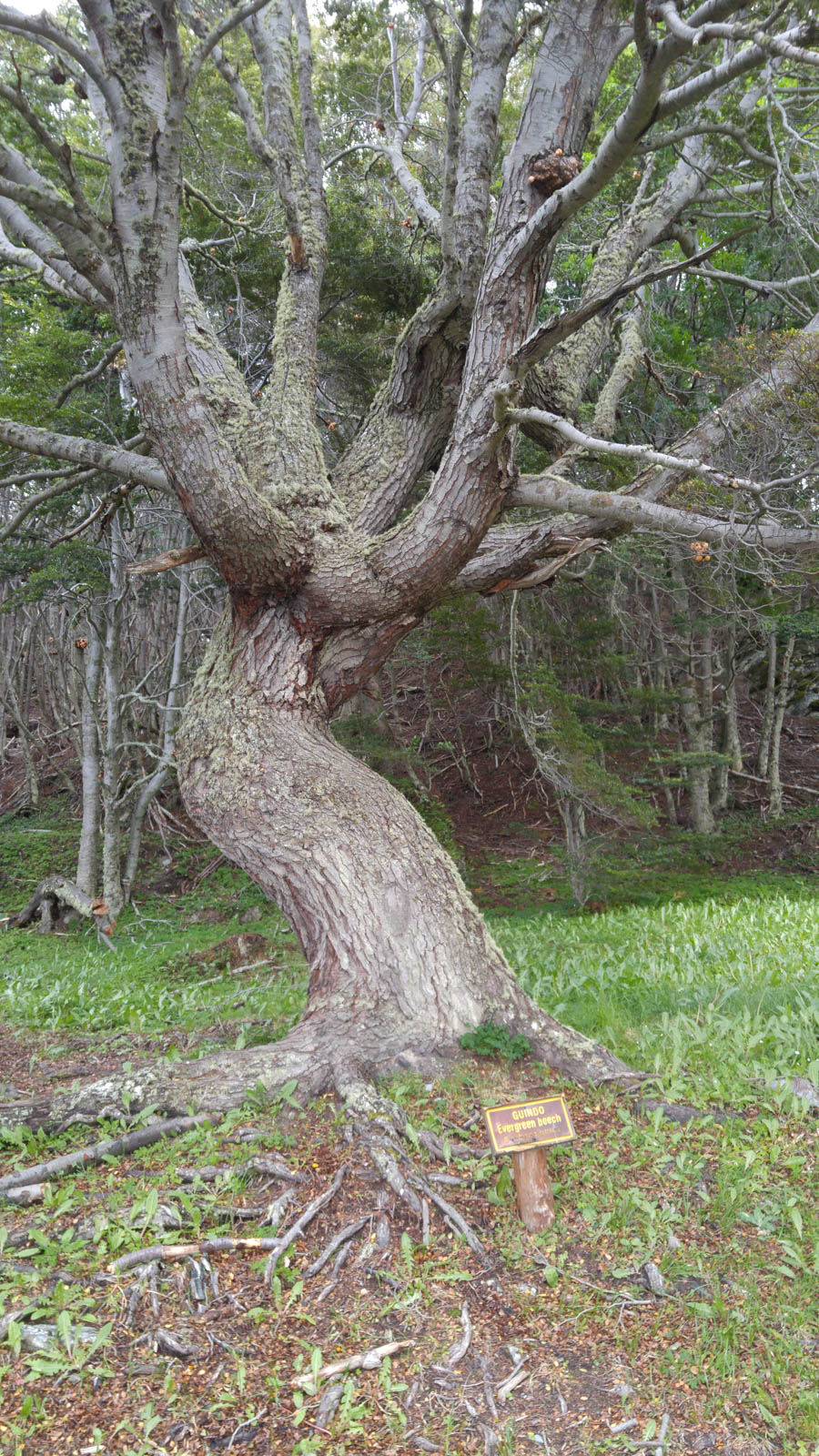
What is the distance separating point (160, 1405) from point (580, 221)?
10.0 meters

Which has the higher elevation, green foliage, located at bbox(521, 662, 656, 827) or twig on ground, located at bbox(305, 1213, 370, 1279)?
green foliage, located at bbox(521, 662, 656, 827)

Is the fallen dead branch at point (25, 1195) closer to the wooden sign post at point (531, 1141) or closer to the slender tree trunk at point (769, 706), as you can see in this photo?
the wooden sign post at point (531, 1141)

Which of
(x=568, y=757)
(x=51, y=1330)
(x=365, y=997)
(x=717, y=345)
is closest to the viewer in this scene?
(x=51, y=1330)

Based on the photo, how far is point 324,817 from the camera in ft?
14.3

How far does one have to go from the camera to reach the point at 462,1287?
276 cm

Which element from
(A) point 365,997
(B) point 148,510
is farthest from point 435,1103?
(B) point 148,510

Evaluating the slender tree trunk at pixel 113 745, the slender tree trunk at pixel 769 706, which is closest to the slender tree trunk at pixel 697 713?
the slender tree trunk at pixel 769 706

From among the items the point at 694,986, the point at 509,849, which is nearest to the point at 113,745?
the point at 509,849

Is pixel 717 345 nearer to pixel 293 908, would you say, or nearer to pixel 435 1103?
pixel 293 908

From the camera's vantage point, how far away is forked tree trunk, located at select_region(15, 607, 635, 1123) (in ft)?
12.0

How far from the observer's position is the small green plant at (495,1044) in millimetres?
3719

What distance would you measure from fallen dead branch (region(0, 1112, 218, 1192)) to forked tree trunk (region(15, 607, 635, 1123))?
93 millimetres

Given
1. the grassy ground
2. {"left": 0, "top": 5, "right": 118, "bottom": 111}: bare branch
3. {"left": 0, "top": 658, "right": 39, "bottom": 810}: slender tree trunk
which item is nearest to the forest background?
the grassy ground

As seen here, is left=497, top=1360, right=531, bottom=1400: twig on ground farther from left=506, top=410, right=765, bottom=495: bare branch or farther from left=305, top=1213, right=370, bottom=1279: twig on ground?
left=506, top=410, right=765, bottom=495: bare branch
